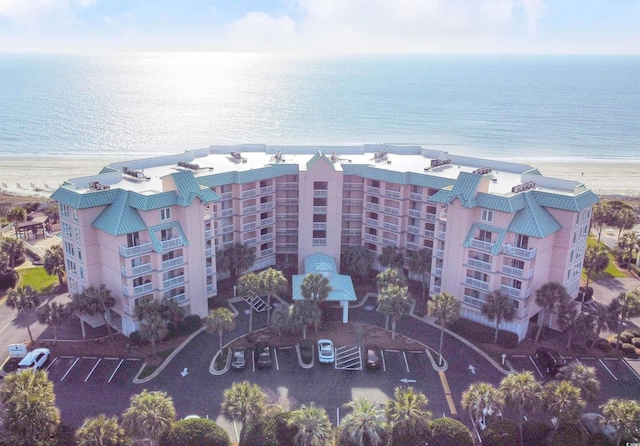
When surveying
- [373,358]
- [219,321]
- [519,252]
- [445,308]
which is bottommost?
[373,358]

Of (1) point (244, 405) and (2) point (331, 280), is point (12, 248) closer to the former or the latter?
(2) point (331, 280)

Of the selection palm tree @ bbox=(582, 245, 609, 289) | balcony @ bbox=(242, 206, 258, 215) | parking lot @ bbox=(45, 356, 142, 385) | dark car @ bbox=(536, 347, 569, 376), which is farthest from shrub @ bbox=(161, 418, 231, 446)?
palm tree @ bbox=(582, 245, 609, 289)

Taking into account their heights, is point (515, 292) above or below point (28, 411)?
above

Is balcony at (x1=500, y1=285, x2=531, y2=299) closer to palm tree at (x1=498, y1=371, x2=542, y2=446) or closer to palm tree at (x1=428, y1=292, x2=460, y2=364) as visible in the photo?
palm tree at (x1=428, y1=292, x2=460, y2=364)

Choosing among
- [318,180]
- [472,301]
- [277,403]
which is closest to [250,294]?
[277,403]

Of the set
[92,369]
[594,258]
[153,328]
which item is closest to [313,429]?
[153,328]

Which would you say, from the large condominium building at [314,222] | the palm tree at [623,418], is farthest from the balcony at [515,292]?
the palm tree at [623,418]

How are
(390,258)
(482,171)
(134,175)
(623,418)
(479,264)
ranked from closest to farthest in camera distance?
(623,418) < (479,264) < (134,175) < (482,171) < (390,258)
